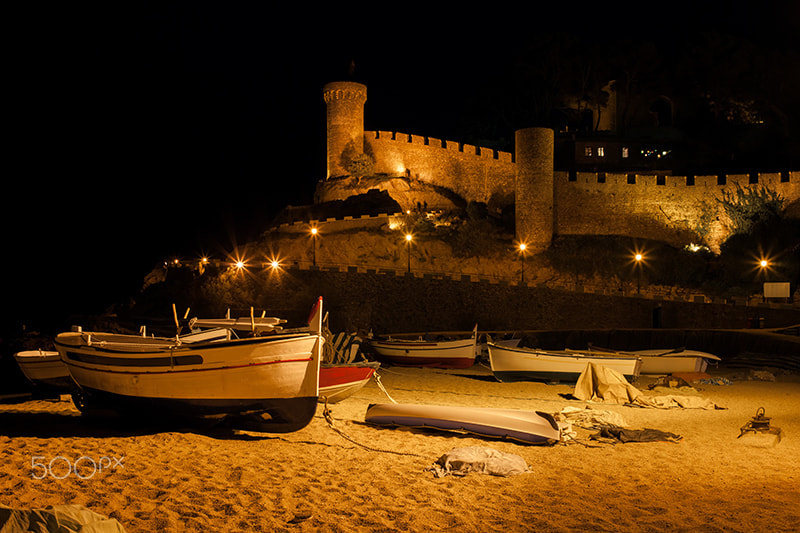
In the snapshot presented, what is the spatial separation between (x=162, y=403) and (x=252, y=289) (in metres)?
15.6

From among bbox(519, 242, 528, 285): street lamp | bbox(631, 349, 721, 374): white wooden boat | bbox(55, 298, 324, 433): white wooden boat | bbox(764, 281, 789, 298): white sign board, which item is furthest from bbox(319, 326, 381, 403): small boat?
bbox(764, 281, 789, 298): white sign board

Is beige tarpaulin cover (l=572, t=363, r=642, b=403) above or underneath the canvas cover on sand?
underneath

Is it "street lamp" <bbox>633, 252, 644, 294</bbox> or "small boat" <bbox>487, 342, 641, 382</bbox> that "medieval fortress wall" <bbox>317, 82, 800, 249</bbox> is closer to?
"street lamp" <bbox>633, 252, 644, 294</bbox>

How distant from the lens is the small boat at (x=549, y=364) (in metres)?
13.1

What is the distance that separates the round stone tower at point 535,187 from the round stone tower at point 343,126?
8.53 metres

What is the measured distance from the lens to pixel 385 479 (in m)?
6.08

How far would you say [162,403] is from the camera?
26.8 feet

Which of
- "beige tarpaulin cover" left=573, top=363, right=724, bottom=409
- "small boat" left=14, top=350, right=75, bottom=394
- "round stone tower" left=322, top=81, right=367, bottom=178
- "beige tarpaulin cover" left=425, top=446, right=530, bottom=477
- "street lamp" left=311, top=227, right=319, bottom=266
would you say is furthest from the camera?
"round stone tower" left=322, top=81, right=367, bottom=178

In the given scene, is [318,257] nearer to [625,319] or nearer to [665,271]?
[625,319]

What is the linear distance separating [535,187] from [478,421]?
21.6 meters

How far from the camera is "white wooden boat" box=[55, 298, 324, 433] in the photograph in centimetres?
773

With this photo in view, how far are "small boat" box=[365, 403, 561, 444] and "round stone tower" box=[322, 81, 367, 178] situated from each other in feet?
76.3

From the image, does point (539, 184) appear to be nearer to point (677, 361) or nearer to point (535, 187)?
point (535, 187)

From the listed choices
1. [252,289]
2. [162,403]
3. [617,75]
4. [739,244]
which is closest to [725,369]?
[739,244]
